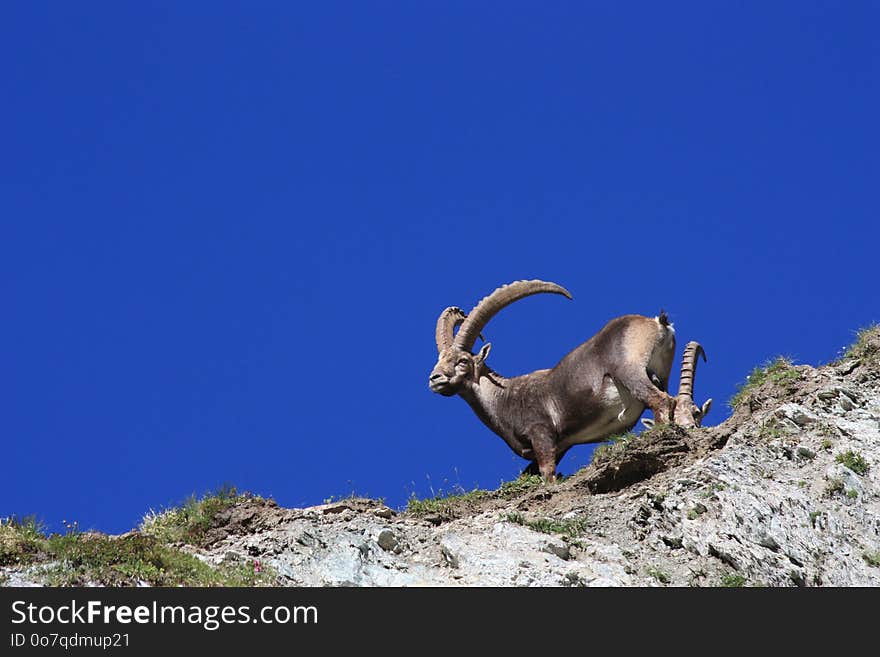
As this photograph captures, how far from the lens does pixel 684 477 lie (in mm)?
17969

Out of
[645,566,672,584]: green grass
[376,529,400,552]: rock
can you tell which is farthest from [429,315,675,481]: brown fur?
[376,529,400,552]: rock

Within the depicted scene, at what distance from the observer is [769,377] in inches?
808

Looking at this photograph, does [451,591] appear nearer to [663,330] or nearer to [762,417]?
[762,417]

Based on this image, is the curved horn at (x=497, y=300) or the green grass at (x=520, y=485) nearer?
the green grass at (x=520, y=485)

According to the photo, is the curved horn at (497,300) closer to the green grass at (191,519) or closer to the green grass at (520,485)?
the green grass at (520,485)

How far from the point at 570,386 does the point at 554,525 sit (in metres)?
4.79

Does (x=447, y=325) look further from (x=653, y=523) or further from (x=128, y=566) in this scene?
(x=128, y=566)

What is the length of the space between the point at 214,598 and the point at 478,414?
33.5 ft

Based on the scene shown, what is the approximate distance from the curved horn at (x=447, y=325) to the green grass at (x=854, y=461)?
817 centimetres

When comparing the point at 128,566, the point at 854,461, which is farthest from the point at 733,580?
the point at 128,566

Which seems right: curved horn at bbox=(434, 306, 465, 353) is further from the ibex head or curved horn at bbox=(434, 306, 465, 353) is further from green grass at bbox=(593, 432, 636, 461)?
green grass at bbox=(593, 432, 636, 461)

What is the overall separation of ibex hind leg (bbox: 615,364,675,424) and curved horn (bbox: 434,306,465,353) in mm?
4009

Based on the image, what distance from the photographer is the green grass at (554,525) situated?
17.4m

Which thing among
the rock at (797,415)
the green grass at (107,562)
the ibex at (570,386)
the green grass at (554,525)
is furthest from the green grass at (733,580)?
the green grass at (107,562)
